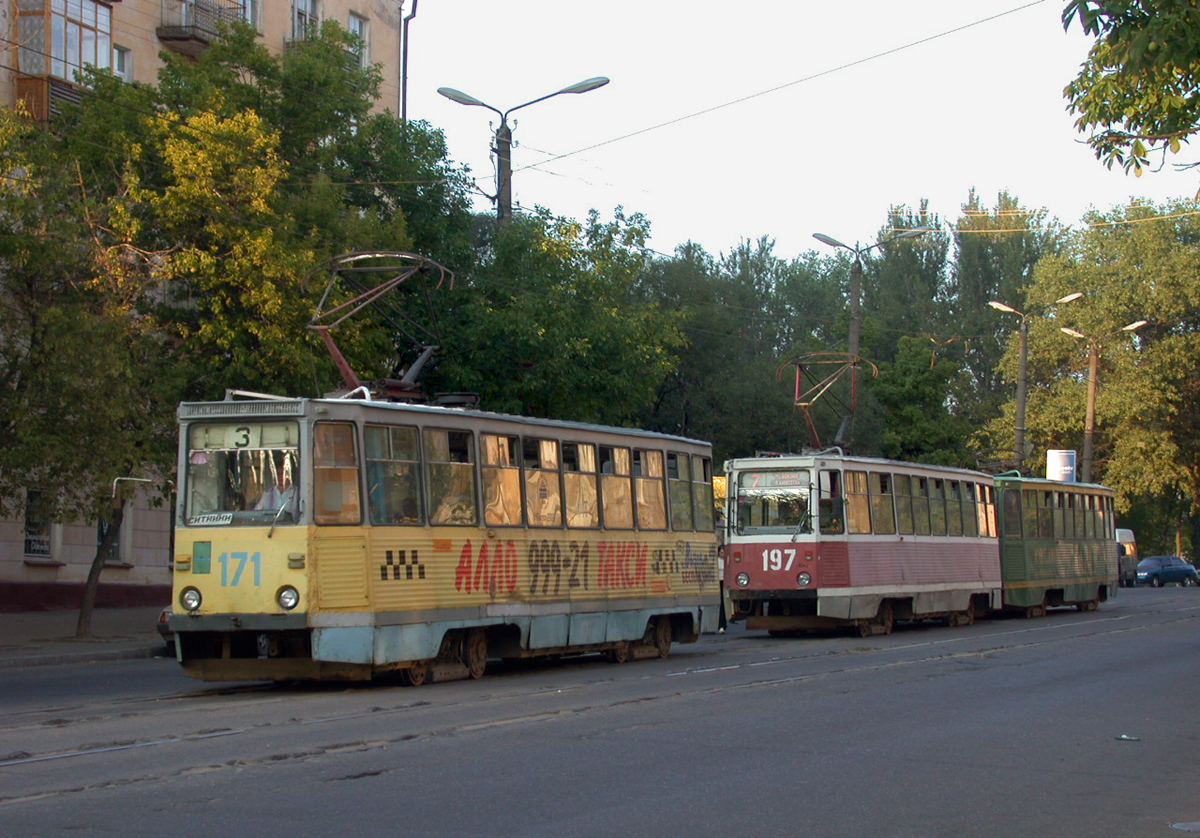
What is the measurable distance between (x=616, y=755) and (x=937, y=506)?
18.9 meters

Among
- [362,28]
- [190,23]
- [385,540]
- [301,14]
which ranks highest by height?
[362,28]

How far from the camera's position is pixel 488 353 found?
28.6m

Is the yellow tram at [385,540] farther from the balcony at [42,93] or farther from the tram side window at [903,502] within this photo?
the balcony at [42,93]

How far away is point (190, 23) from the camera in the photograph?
33.6 metres

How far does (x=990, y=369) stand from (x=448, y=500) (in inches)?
2338

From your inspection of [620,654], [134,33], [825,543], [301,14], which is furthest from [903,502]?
[301,14]

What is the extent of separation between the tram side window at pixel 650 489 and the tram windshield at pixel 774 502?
16.3 ft

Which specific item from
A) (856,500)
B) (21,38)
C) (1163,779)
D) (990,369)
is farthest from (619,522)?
(990,369)

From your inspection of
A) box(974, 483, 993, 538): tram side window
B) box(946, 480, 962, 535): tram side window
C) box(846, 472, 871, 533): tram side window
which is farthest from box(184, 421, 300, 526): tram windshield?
box(974, 483, 993, 538): tram side window

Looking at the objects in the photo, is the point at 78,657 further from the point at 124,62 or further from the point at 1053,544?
the point at 1053,544

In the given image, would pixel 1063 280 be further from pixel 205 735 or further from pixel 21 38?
pixel 205 735

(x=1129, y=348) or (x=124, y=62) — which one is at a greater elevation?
(x=124, y=62)

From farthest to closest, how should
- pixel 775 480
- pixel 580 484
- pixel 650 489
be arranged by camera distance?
pixel 775 480
pixel 650 489
pixel 580 484

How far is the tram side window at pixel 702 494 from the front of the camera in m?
20.3
